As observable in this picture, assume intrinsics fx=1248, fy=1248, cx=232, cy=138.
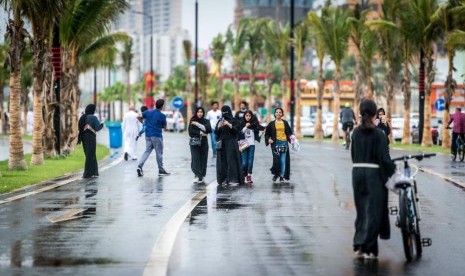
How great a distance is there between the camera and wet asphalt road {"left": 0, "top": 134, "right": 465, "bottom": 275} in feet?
41.2

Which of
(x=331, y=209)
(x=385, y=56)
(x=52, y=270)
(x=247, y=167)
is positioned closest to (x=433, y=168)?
(x=247, y=167)

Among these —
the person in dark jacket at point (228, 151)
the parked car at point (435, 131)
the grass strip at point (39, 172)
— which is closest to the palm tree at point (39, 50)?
the grass strip at point (39, 172)

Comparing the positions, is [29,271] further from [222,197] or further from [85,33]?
[85,33]

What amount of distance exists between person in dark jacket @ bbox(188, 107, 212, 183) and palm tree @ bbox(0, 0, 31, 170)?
17.9 feet

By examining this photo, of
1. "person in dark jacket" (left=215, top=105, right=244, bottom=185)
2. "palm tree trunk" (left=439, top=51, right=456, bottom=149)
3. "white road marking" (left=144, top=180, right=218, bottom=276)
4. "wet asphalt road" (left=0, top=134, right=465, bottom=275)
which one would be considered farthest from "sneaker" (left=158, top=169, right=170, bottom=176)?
"palm tree trunk" (left=439, top=51, right=456, bottom=149)

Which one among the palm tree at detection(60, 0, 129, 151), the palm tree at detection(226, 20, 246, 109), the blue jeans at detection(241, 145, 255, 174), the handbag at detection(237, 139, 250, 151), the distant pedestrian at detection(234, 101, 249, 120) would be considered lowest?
the blue jeans at detection(241, 145, 255, 174)

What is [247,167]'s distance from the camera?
2683 cm

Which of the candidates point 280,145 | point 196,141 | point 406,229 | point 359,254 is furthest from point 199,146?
point 406,229

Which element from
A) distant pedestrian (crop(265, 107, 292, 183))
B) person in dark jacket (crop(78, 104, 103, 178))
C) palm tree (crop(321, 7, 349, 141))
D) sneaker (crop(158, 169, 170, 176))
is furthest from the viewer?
palm tree (crop(321, 7, 349, 141))

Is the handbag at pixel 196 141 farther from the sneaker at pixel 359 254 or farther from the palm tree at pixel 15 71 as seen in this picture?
the sneaker at pixel 359 254

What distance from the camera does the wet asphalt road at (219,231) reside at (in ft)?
41.2

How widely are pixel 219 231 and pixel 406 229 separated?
11.0 feet

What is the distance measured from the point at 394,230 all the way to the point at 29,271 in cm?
572

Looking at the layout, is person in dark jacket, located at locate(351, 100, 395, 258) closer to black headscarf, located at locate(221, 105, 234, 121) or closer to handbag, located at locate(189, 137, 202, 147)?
black headscarf, located at locate(221, 105, 234, 121)
